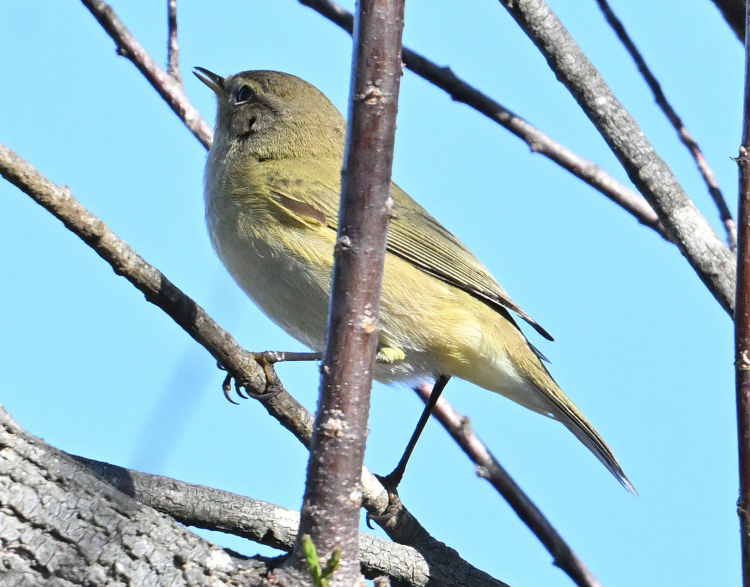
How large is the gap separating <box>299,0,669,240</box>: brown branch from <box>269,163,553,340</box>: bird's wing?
0.86 meters

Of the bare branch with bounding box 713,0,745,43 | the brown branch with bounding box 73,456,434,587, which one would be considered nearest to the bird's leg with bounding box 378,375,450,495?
the brown branch with bounding box 73,456,434,587

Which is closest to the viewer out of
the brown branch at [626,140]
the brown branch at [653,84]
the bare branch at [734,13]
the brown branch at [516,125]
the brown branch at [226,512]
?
the brown branch at [226,512]

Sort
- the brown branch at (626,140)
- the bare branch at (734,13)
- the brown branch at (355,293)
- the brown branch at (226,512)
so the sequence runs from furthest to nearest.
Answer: the bare branch at (734,13) → the brown branch at (626,140) → the brown branch at (226,512) → the brown branch at (355,293)

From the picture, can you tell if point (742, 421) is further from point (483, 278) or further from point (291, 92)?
point (291, 92)

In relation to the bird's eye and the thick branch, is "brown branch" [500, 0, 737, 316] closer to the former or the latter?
the thick branch

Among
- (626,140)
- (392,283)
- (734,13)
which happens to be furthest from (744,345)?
(392,283)

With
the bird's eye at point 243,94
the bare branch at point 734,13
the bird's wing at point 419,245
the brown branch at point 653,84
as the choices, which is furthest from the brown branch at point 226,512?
the bird's eye at point 243,94

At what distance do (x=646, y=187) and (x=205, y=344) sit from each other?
1862mm

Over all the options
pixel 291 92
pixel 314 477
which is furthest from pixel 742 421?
pixel 291 92

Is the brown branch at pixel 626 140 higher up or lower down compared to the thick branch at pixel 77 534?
higher up

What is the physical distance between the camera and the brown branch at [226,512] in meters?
2.81

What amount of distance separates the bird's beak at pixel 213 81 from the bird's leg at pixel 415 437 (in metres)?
2.53

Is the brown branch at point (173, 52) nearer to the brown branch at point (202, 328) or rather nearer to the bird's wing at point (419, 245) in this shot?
the bird's wing at point (419, 245)

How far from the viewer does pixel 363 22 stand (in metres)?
1.96
